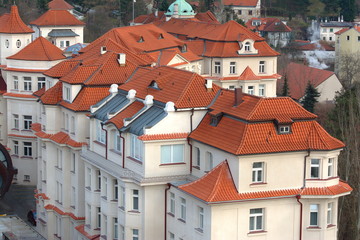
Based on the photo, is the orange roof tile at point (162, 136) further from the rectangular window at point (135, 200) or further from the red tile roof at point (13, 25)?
the red tile roof at point (13, 25)

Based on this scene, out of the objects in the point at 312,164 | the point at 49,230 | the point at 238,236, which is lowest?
the point at 49,230

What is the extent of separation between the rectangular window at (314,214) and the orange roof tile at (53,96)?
65.0 feet

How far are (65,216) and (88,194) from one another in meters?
4.87

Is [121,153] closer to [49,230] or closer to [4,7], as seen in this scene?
[49,230]

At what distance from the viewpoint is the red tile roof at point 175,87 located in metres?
54.4

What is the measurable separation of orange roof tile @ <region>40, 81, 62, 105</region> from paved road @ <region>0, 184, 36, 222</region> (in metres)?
10.5

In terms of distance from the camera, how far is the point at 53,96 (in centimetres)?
6488

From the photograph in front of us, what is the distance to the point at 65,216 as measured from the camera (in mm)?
64125

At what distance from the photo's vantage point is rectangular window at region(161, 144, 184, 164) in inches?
2105

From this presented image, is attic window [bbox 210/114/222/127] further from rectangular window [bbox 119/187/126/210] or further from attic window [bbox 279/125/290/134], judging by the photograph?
rectangular window [bbox 119/187/126/210]

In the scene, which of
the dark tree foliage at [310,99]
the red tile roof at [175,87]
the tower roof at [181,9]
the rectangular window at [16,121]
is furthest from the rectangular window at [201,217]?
the tower roof at [181,9]

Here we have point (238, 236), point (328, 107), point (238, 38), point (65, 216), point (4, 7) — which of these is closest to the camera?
point (238, 236)

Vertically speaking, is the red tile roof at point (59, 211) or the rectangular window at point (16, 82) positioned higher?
the rectangular window at point (16, 82)

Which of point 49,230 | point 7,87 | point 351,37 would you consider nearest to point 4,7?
point 351,37
